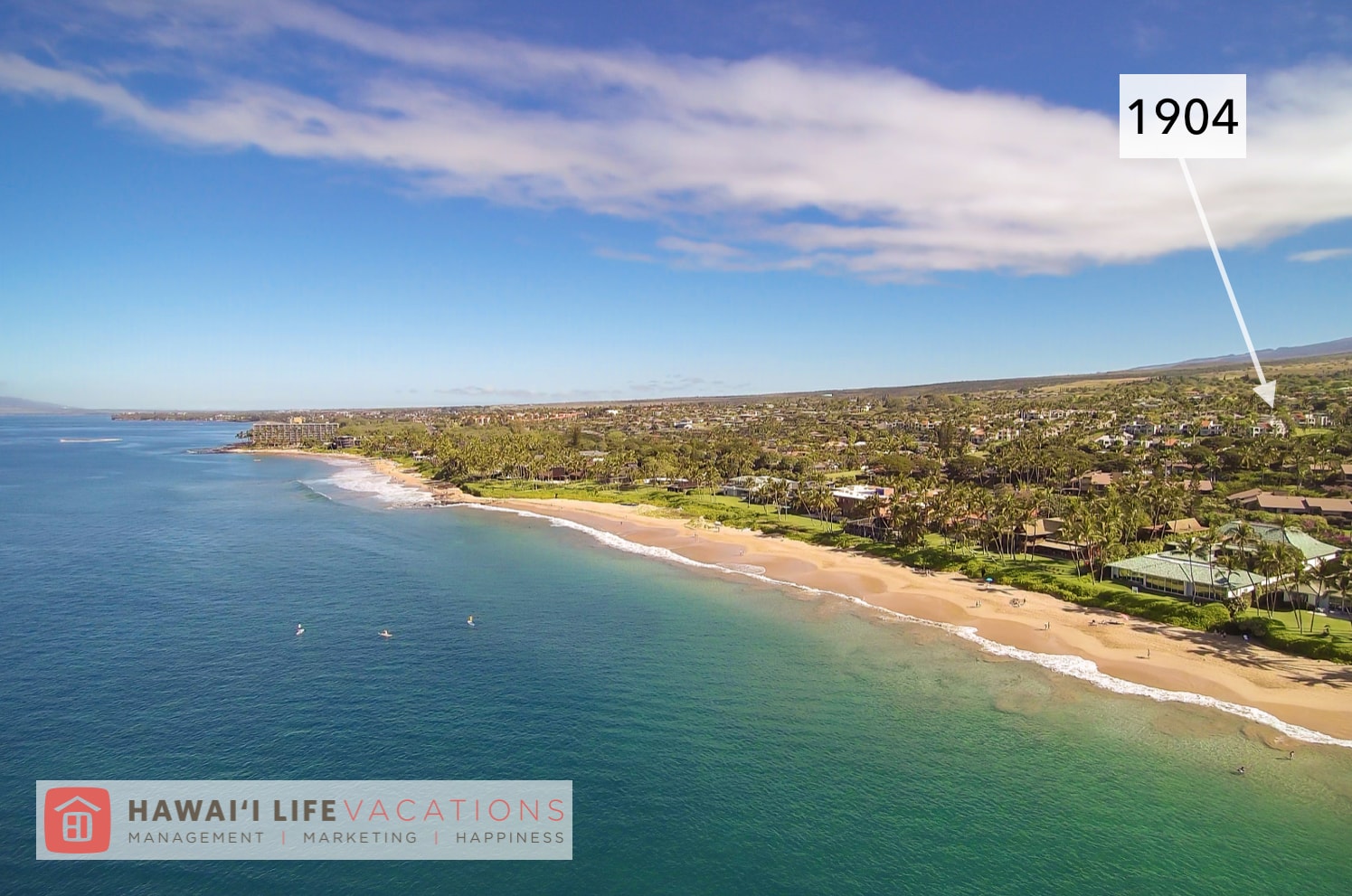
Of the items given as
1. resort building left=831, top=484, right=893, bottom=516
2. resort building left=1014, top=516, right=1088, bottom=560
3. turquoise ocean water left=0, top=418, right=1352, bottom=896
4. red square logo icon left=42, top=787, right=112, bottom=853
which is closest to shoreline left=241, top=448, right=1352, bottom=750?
turquoise ocean water left=0, top=418, right=1352, bottom=896

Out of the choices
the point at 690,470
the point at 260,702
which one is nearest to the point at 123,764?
the point at 260,702

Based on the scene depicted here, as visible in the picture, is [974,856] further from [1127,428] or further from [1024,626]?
[1127,428]

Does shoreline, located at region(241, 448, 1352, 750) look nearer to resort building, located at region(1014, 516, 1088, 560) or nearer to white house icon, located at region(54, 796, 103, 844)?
resort building, located at region(1014, 516, 1088, 560)

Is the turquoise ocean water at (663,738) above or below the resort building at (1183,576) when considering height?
below

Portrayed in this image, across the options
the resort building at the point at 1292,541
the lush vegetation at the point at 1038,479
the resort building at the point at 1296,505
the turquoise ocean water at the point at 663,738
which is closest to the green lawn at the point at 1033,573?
the lush vegetation at the point at 1038,479

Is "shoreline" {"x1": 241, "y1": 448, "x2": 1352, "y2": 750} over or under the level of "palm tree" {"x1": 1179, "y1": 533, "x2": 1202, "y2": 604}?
under

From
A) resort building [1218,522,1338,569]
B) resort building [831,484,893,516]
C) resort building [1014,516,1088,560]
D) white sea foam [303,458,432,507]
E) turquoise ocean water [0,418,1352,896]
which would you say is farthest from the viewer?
white sea foam [303,458,432,507]

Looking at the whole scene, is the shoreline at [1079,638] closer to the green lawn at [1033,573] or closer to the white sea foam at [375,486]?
the green lawn at [1033,573]
